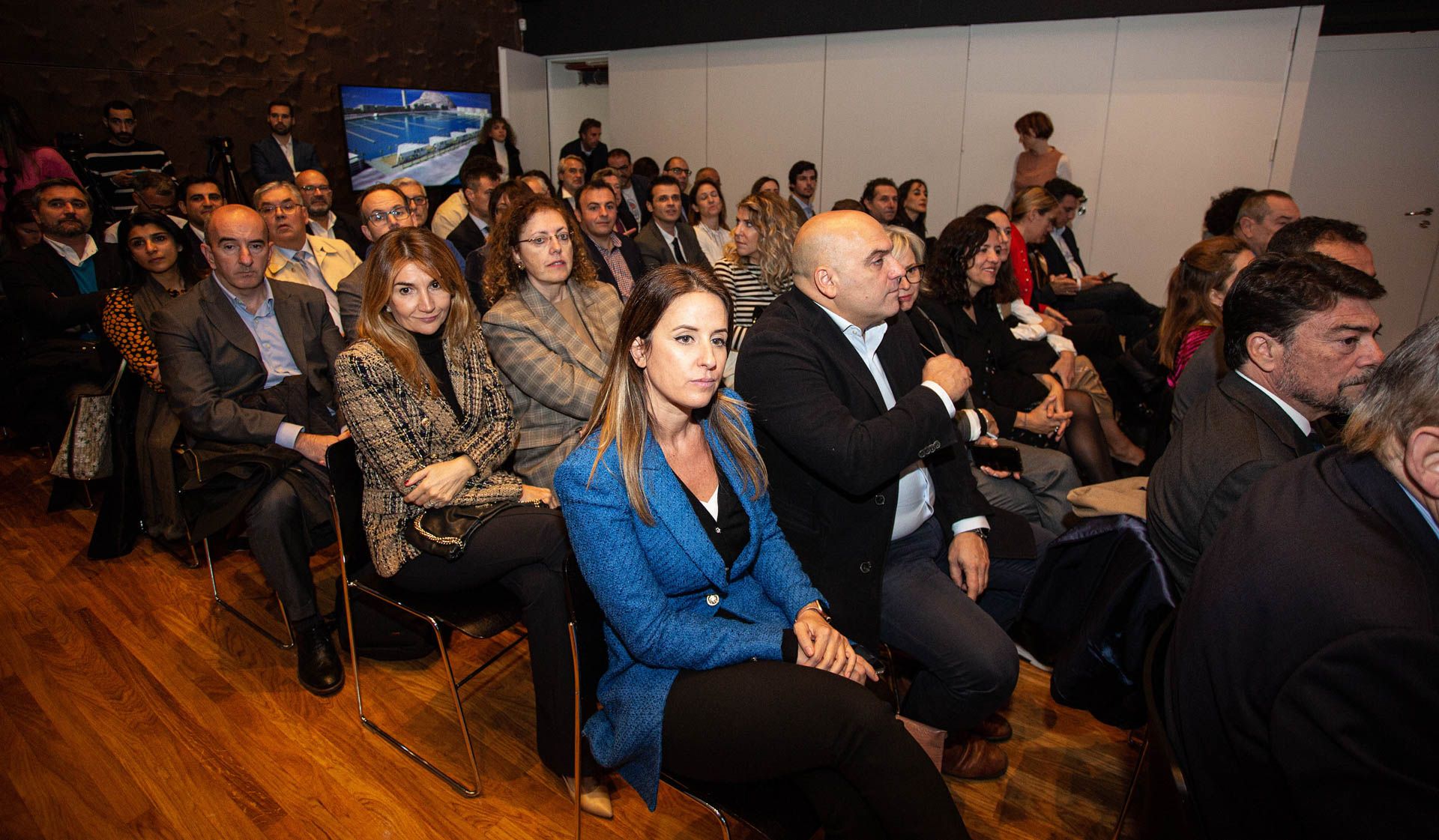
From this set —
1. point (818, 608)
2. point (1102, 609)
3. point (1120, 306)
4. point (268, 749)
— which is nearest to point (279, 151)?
point (268, 749)

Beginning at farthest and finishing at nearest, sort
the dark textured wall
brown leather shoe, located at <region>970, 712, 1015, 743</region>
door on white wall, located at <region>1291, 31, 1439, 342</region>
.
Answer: door on white wall, located at <region>1291, 31, 1439, 342</region> < the dark textured wall < brown leather shoe, located at <region>970, 712, 1015, 743</region>

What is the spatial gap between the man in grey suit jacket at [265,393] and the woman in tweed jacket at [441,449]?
56cm

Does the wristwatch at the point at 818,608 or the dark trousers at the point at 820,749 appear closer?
the dark trousers at the point at 820,749

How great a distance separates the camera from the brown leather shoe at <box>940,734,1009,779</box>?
2107mm

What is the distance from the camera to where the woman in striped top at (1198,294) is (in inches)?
106

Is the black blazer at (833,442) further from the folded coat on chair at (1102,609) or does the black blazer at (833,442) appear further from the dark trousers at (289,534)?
the dark trousers at (289,534)

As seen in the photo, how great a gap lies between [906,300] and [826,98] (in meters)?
6.26

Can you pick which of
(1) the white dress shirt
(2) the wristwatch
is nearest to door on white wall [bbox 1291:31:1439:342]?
(1) the white dress shirt

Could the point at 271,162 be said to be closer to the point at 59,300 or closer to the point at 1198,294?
the point at 59,300

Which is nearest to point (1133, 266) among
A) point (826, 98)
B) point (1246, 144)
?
point (1246, 144)

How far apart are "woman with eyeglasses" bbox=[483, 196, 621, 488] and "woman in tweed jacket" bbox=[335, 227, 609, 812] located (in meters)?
0.19

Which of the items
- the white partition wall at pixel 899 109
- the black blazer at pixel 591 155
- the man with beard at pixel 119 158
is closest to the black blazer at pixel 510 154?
the black blazer at pixel 591 155

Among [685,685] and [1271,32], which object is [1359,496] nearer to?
[685,685]

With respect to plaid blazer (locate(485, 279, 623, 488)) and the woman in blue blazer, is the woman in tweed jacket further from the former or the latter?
the woman in blue blazer
